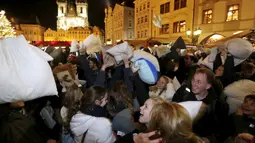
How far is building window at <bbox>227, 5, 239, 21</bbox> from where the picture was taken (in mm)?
15930

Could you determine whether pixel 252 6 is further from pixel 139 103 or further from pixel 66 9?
pixel 66 9

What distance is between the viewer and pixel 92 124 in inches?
89.1

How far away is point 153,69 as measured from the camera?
11.2ft

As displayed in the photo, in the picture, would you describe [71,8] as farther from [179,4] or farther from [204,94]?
[204,94]

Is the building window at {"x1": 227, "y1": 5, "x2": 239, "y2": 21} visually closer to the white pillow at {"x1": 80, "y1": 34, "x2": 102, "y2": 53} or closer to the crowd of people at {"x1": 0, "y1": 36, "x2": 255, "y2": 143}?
the crowd of people at {"x1": 0, "y1": 36, "x2": 255, "y2": 143}

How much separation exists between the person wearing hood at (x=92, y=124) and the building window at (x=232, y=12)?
57.2 ft

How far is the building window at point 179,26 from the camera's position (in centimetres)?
2216

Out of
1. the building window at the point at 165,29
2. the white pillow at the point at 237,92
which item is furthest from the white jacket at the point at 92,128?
the building window at the point at 165,29

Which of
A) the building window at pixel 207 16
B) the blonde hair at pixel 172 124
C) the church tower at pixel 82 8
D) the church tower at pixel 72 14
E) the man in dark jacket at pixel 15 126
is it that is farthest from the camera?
the church tower at pixel 82 8

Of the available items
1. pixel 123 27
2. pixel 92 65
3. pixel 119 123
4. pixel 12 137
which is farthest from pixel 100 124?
pixel 123 27

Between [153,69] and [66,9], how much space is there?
104173mm

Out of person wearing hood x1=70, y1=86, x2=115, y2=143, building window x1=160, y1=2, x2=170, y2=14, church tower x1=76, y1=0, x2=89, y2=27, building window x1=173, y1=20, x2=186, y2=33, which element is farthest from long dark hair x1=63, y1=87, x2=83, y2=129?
church tower x1=76, y1=0, x2=89, y2=27

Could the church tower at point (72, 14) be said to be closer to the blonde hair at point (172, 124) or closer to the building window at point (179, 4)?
the building window at point (179, 4)

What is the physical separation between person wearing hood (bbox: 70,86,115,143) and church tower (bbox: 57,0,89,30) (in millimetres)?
96837
